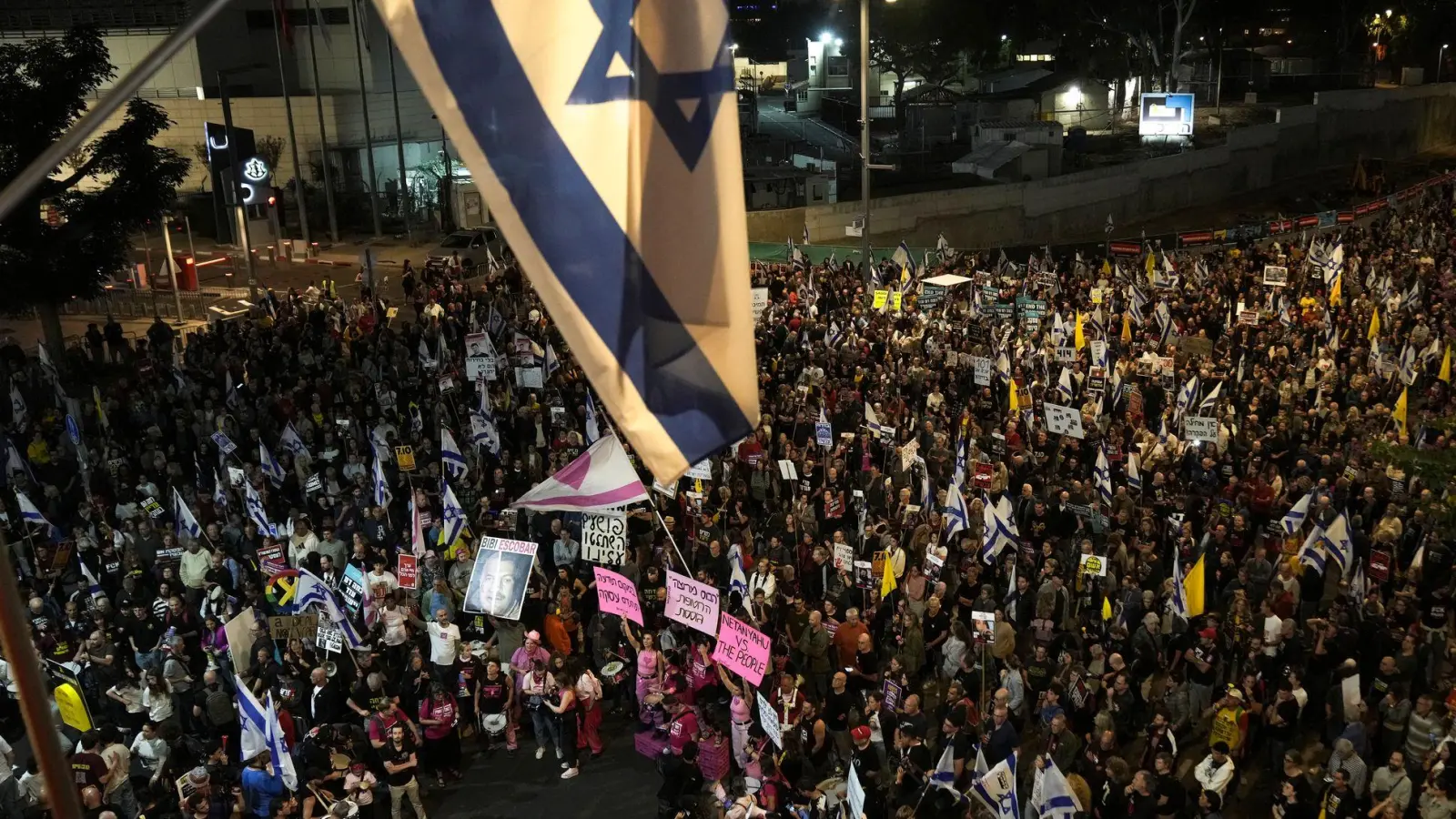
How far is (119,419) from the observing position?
67.4 ft

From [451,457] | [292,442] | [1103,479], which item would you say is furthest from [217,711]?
[1103,479]

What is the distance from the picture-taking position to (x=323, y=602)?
12867 millimetres

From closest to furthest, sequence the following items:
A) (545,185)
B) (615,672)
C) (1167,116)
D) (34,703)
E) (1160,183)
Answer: (34,703) → (545,185) → (615,672) → (1160,183) → (1167,116)

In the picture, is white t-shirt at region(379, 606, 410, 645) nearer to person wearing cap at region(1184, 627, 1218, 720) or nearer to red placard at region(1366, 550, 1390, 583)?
person wearing cap at region(1184, 627, 1218, 720)

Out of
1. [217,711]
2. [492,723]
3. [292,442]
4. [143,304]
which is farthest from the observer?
[143,304]

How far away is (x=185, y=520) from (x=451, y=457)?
3.51 metres

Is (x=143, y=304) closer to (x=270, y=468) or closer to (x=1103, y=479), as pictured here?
(x=270, y=468)

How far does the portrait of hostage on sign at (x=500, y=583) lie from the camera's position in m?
12.5

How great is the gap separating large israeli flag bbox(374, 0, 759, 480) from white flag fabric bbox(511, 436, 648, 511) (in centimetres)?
824

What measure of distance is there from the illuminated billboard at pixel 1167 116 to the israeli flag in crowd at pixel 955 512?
147 ft

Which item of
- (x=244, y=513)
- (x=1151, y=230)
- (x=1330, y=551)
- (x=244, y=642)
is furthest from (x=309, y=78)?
(x=1330, y=551)

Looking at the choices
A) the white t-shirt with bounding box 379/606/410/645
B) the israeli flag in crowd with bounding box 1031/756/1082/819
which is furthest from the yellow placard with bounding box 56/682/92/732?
the israeli flag in crowd with bounding box 1031/756/1082/819

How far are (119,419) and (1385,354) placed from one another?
21134 millimetres

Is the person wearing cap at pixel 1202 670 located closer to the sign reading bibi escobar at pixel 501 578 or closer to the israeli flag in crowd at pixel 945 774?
the israeli flag in crowd at pixel 945 774
